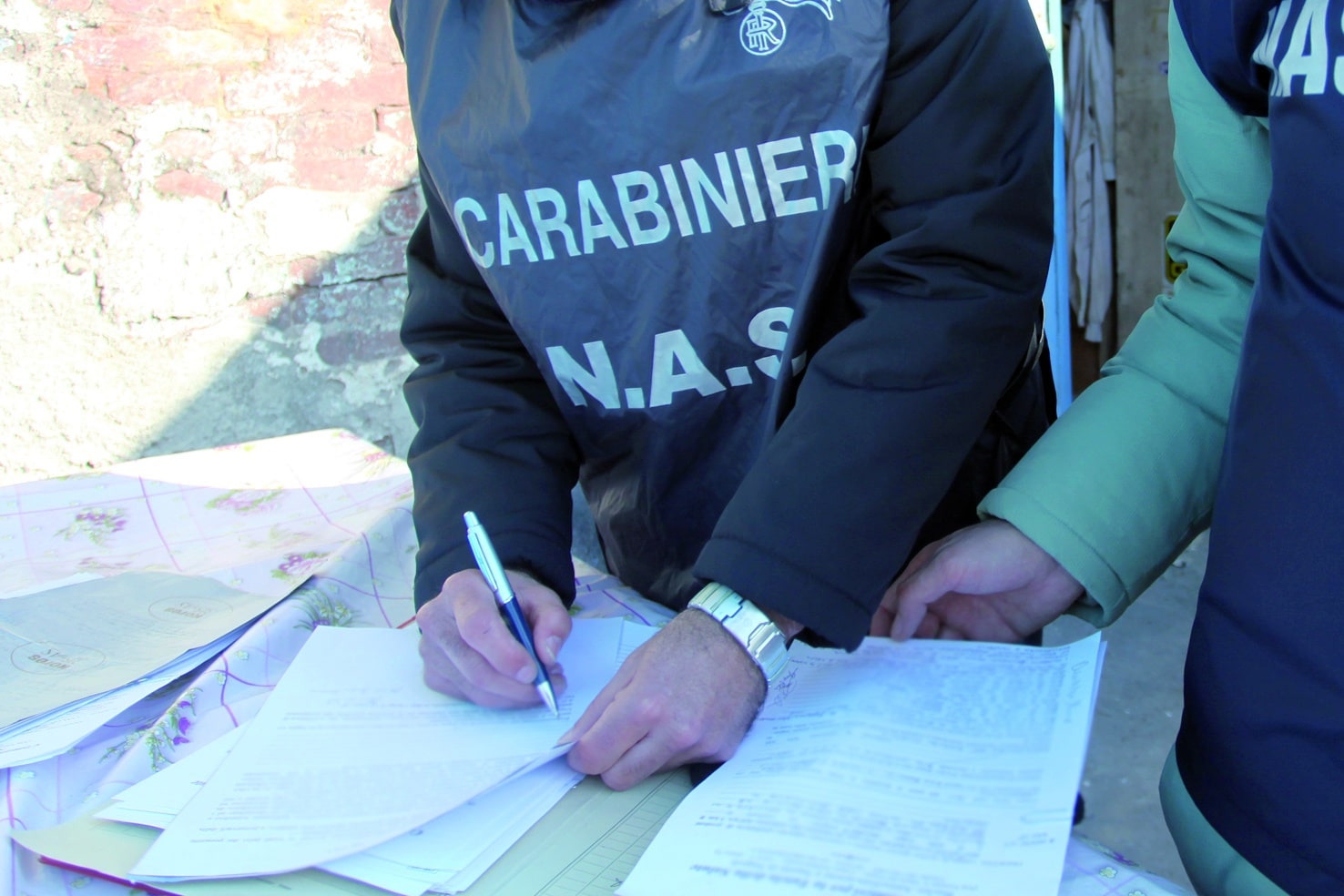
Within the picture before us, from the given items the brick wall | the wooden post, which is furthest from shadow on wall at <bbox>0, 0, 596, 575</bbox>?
the wooden post

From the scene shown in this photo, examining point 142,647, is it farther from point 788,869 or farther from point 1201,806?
point 1201,806

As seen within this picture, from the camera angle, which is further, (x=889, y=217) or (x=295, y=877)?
(x=889, y=217)

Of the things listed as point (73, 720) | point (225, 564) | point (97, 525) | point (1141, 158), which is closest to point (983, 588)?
point (73, 720)

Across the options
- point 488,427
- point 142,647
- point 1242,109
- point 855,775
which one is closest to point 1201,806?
point 855,775

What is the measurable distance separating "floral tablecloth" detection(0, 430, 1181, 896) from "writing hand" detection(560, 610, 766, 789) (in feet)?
0.55

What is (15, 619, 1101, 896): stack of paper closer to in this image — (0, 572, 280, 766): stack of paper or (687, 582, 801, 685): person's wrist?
(687, 582, 801, 685): person's wrist

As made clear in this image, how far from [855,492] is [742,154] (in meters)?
0.29

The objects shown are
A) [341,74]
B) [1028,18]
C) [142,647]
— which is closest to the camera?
[1028,18]

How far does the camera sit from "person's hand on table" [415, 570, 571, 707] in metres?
0.83

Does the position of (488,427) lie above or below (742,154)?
below

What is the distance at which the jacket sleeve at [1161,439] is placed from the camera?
30.9 inches

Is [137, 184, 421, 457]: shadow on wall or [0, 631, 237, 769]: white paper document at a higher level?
[0, 631, 237, 769]: white paper document

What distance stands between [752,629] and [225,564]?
2.64 feet

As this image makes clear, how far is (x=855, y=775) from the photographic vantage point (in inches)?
26.6
